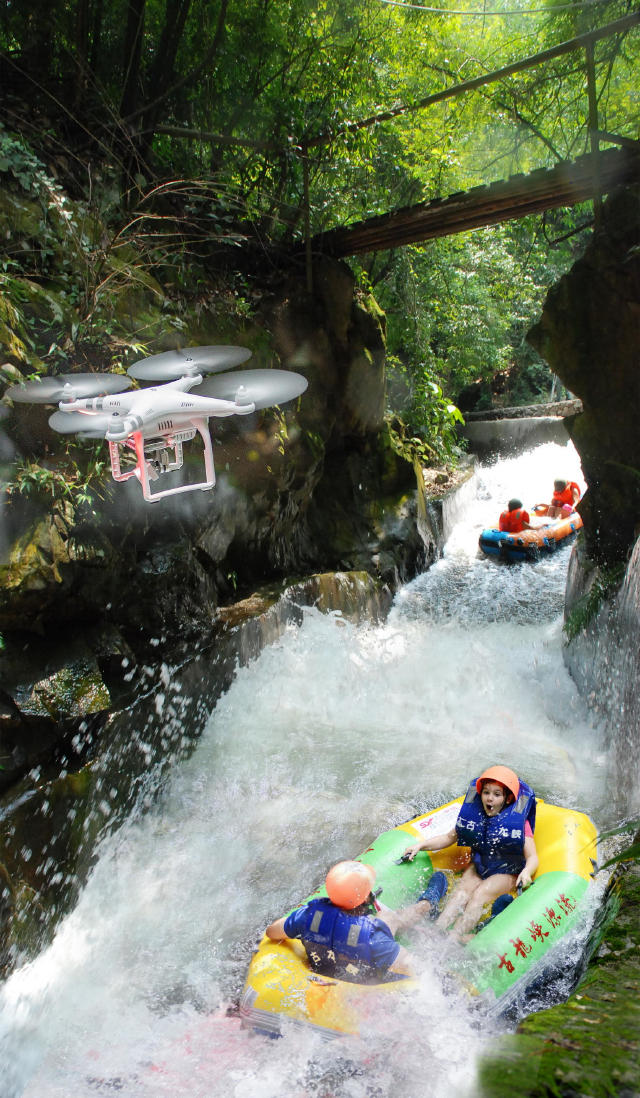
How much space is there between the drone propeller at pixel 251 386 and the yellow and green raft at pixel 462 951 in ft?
8.27

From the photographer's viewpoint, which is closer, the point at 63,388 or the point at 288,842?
the point at 63,388

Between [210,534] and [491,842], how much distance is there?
3.45 metres

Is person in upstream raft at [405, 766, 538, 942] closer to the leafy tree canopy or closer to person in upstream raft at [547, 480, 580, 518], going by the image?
the leafy tree canopy

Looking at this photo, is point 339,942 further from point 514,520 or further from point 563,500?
point 563,500

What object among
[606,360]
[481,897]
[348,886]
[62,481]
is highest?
[606,360]

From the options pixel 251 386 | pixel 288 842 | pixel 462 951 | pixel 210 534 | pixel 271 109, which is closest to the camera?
pixel 462 951

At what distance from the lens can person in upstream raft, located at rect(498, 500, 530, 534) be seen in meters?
9.72

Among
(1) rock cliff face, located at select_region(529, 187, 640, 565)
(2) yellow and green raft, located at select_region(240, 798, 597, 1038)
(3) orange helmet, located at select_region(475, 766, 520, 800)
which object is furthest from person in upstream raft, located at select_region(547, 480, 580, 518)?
(3) orange helmet, located at select_region(475, 766, 520, 800)

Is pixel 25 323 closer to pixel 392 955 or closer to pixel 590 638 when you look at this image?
pixel 392 955

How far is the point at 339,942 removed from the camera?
2838mm

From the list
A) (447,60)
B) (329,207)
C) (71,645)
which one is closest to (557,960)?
(71,645)

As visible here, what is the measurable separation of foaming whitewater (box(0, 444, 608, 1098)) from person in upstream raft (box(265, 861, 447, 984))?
0.56 ft

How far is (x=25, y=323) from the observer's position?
446 centimetres

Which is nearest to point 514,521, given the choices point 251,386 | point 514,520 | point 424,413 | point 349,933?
point 514,520
